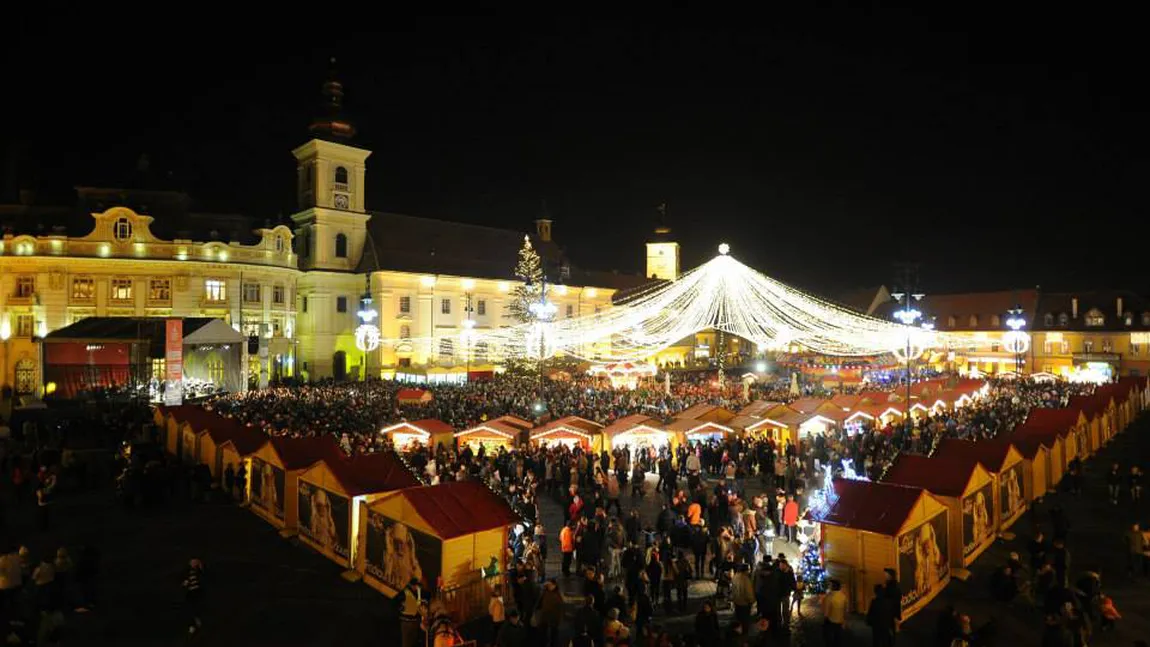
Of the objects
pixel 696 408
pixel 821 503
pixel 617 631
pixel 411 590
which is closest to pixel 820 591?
pixel 821 503

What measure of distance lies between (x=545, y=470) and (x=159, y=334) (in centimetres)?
2453

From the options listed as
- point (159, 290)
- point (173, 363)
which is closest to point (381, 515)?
point (173, 363)

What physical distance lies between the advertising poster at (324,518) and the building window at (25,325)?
113 ft

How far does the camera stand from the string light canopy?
1191 inches

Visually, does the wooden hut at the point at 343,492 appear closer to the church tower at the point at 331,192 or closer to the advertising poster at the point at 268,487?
the advertising poster at the point at 268,487

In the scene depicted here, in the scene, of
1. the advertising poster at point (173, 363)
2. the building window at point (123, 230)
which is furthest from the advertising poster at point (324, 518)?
the building window at point (123, 230)

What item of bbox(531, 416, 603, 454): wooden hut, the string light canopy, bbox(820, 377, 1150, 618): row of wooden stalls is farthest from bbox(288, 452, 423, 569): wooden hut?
the string light canopy

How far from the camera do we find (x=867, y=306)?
258ft

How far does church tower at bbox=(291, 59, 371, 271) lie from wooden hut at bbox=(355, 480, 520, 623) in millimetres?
42685

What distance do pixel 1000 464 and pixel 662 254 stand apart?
237 ft

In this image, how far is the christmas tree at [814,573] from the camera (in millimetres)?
11117

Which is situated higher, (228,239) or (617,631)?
(228,239)

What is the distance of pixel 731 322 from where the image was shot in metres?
32.9

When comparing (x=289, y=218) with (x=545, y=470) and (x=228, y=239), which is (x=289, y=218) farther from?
(x=545, y=470)
